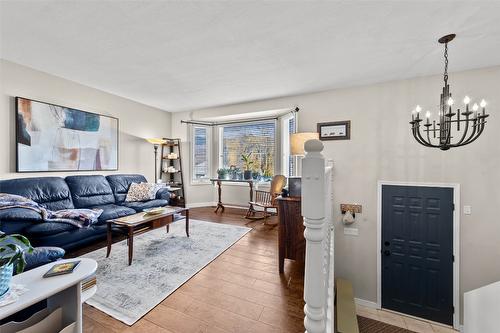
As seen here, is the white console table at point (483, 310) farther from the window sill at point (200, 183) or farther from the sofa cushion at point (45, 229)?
the window sill at point (200, 183)

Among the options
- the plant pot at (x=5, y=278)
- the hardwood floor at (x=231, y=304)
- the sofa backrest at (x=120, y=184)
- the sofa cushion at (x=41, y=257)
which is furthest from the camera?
the sofa backrest at (x=120, y=184)

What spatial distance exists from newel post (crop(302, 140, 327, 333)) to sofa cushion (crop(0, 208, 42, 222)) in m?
3.19

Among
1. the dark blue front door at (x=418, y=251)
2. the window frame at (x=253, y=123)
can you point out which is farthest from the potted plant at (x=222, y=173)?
→ the dark blue front door at (x=418, y=251)

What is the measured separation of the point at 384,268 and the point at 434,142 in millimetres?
2152

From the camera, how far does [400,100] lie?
10.5 ft

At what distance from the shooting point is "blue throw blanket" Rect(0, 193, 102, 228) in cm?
237

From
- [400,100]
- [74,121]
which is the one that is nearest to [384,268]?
[400,100]

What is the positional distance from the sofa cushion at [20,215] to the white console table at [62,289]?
1.54 metres

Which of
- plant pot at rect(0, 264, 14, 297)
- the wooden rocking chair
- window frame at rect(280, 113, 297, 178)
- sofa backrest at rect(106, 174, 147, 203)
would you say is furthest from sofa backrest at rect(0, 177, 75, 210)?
window frame at rect(280, 113, 297, 178)

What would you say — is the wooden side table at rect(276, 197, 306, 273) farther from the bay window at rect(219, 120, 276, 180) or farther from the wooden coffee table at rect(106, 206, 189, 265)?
the bay window at rect(219, 120, 276, 180)

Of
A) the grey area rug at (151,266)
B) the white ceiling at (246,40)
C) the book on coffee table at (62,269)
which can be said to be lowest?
the grey area rug at (151,266)

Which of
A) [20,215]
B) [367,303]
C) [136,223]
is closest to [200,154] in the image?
[136,223]

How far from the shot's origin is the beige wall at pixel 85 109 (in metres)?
2.80

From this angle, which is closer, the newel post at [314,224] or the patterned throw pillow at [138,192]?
the newel post at [314,224]
